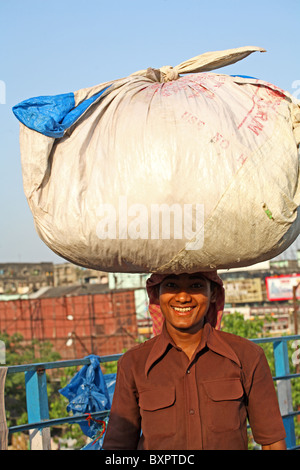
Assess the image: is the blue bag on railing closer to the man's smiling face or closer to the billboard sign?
the man's smiling face

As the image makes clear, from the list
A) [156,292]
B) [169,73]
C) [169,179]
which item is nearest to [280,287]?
[156,292]

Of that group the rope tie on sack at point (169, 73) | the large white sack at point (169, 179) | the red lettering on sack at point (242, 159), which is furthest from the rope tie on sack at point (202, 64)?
the red lettering on sack at point (242, 159)

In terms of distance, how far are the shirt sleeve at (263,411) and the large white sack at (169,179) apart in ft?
1.57

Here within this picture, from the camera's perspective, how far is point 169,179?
2195 millimetres

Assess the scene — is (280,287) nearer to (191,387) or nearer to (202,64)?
(202,64)

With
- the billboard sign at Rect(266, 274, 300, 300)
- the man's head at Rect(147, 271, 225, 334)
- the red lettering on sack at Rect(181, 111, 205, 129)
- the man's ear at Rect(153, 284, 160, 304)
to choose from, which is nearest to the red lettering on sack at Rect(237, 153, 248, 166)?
the red lettering on sack at Rect(181, 111, 205, 129)

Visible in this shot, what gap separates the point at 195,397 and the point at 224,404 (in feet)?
0.38

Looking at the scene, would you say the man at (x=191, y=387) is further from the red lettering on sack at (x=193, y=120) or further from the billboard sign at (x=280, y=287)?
the billboard sign at (x=280, y=287)

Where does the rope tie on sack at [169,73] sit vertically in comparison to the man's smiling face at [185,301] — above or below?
above

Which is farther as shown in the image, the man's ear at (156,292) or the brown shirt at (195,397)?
the man's ear at (156,292)

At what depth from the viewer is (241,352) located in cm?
246

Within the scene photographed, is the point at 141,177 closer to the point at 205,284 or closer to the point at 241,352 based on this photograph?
the point at 205,284

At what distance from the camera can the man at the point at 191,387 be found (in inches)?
91.0

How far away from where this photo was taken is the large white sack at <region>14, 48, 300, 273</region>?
2215mm
